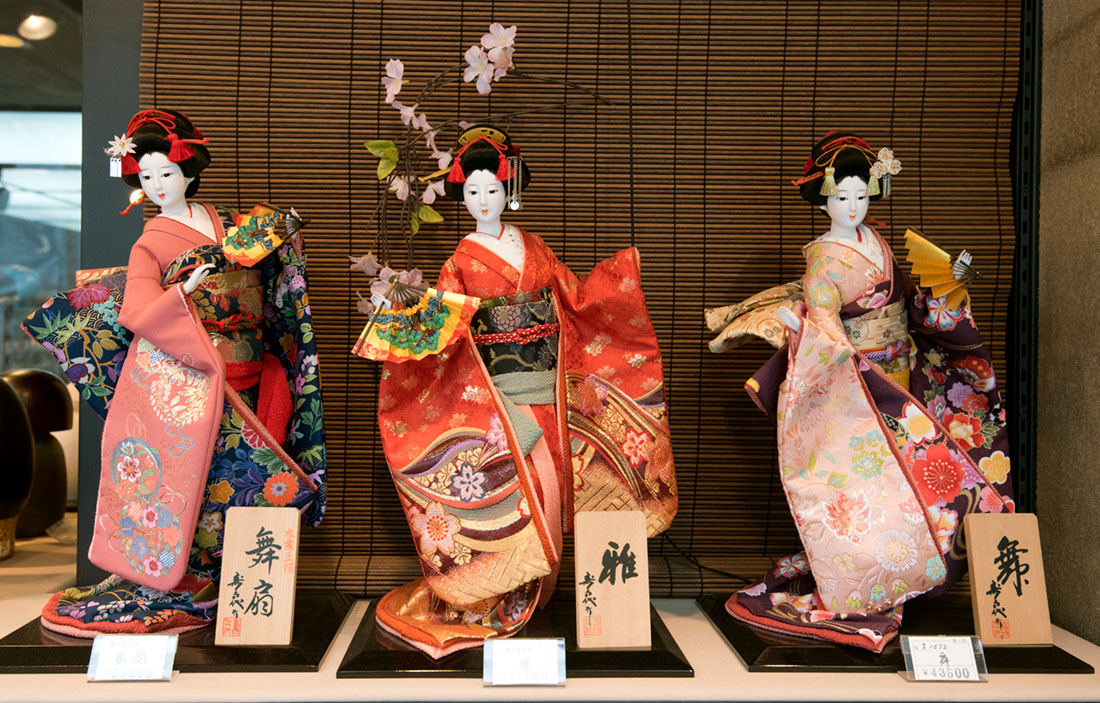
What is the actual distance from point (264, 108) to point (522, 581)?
155 centimetres

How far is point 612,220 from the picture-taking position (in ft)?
7.96

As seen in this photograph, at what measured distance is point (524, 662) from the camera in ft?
5.61

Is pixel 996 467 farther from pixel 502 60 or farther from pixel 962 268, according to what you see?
pixel 502 60

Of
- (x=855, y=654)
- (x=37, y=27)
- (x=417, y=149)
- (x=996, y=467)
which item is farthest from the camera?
(x=37, y=27)

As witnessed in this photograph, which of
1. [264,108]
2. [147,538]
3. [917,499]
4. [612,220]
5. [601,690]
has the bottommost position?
[601,690]

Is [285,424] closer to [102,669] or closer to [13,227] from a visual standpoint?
[102,669]

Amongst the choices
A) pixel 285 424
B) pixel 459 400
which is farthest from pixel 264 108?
pixel 459 400

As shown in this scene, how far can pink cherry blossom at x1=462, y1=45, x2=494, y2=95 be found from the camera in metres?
2.10

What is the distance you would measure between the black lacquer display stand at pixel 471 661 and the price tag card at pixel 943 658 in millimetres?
472

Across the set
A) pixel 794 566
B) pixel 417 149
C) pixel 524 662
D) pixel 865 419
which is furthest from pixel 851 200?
pixel 524 662

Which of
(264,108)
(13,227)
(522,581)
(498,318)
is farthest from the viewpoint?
(13,227)

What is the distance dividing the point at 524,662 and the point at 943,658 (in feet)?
2.97

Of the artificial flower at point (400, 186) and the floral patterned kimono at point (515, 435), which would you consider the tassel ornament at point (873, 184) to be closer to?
the floral patterned kimono at point (515, 435)

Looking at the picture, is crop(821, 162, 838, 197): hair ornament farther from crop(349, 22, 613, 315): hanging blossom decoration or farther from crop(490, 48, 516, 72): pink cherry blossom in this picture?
crop(490, 48, 516, 72): pink cherry blossom
